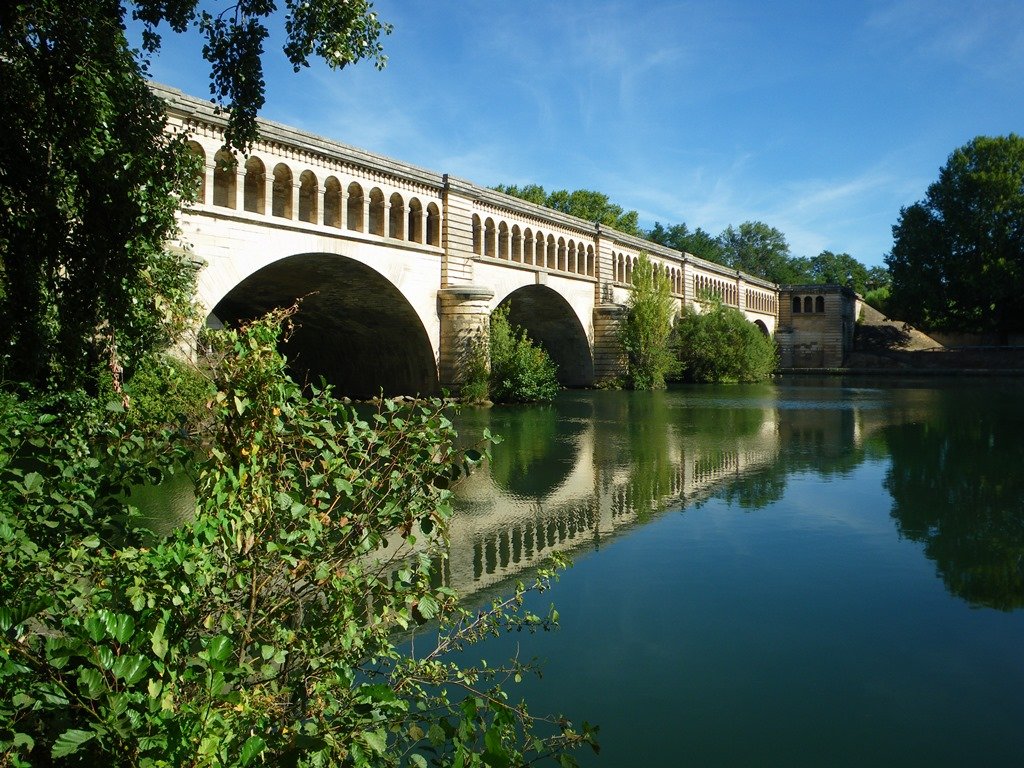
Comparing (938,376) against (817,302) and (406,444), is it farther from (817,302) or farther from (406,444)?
(406,444)

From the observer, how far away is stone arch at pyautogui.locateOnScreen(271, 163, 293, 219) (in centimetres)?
1981

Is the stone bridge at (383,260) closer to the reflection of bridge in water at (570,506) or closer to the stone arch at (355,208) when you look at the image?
the stone arch at (355,208)

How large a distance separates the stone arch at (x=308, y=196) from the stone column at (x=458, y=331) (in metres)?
5.25

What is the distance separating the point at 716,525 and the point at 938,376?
4974 cm

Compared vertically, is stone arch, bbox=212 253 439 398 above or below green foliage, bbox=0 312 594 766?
above

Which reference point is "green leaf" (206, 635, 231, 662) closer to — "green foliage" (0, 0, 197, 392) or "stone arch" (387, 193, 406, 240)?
"green foliage" (0, 0, 197, 392)

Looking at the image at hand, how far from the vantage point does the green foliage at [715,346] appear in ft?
130

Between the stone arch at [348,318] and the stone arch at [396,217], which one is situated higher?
the stone arch at [396,217]

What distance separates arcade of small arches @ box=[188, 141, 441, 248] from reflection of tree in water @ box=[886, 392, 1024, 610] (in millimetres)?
13733

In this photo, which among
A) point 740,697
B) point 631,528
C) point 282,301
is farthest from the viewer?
point 282,301

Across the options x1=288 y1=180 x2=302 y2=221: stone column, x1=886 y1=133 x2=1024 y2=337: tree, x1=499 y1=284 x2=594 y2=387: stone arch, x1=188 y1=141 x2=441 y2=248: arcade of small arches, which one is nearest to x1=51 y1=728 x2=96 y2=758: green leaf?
x1=188 y1=141 x2=441 y2=248: arcade of small arches

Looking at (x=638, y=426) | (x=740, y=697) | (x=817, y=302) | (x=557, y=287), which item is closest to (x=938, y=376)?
(x=817, y=302)

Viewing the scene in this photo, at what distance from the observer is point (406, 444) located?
3512 mm

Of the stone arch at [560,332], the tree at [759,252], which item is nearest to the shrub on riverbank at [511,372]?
the stone arch at [560,332]
